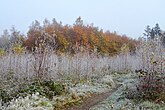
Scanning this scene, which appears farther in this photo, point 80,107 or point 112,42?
point 112,42

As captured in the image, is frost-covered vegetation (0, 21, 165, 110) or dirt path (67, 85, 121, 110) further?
dirt path (67, 85, 121, 110)

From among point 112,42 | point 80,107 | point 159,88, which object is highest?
point 112,42

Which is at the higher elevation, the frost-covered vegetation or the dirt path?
the frost-covered vegetation

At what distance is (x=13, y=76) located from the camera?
1106 centimetres

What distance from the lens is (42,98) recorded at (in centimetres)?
827

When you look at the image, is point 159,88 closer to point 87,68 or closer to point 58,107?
point 58,107

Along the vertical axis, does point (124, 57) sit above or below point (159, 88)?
above

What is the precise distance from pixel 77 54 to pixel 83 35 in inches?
766

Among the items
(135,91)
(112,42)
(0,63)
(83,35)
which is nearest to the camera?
(135,91)

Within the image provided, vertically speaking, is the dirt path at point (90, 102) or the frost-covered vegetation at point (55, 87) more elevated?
the frost-covered vegetation at point (55, 87)

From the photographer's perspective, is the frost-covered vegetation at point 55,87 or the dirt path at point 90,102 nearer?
the frost-covered vegetation at point 55,87

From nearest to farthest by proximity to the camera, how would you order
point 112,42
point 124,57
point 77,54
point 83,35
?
point 77,54 < point 124,57 < point 83,35 < point 112,42

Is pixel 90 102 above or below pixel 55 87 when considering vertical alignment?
below

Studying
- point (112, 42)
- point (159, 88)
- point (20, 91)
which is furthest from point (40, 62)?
point (112, 42)
